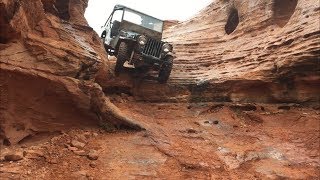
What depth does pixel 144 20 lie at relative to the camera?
1362 cm

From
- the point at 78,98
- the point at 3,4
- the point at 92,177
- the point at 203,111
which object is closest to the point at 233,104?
the point at 203,111

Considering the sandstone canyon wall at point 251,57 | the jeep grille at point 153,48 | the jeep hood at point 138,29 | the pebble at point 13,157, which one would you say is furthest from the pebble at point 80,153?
the jeep hood at point 138,29

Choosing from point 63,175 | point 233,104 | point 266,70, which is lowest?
point 63,175

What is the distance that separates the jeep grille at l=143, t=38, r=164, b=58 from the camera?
12359 mm

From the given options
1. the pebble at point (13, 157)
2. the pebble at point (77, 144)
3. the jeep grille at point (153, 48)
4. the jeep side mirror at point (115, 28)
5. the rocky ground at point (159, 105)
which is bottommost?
the pebble at point (13, 157)

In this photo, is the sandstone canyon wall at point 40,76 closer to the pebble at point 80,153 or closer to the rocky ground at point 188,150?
the rocky ground at point 188,150

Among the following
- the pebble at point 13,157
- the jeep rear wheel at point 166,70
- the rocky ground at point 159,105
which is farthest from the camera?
the jeep rear wheel at point 166,70

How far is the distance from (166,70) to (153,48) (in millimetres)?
958

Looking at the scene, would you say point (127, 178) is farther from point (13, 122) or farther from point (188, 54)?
point (188, 54)

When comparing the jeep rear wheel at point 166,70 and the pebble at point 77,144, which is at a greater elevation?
the jeep rear wheel at point 166,70

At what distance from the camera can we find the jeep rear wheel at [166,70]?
1254cm

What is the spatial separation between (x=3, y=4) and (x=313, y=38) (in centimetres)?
841

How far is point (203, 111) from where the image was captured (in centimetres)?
1177

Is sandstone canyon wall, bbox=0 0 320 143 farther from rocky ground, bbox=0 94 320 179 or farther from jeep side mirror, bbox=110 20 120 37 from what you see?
jeep side mirror, bbox=110 20 120 37
